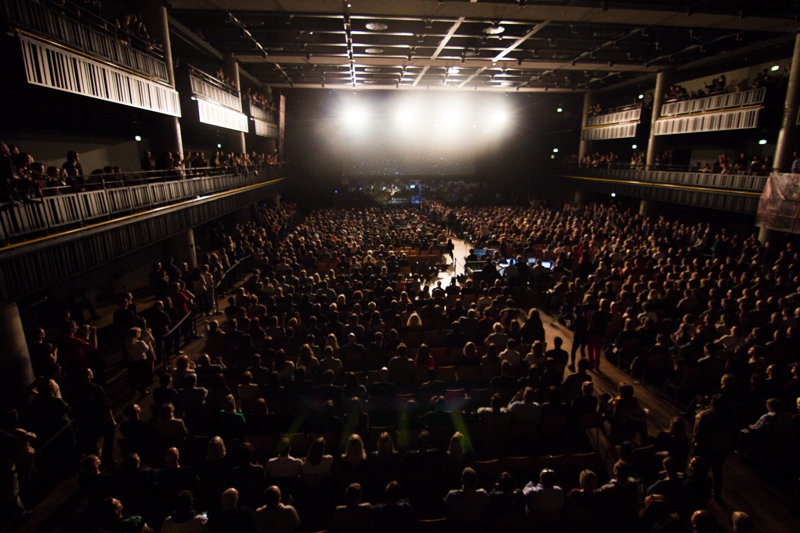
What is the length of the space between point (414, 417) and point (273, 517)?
98.0 inches

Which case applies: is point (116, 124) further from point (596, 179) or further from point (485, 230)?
point (596, 179)

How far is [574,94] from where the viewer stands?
112ft

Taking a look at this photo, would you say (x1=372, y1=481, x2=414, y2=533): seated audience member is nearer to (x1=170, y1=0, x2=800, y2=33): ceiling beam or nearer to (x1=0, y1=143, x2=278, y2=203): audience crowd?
(x1=0, y1=143, x2=278, y2=203): audience crowd

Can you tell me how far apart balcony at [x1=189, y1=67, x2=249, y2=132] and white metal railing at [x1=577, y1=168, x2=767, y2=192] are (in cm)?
2188

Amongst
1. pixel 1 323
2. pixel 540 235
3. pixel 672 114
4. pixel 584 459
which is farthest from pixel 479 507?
pixel 672 114

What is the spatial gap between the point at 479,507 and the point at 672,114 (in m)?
25.7

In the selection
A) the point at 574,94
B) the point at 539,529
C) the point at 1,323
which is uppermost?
the point at 574,94

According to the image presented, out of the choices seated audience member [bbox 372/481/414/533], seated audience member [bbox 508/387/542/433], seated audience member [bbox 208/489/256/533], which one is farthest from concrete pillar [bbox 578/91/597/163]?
seated audience member [bbox 208/489/256/533]

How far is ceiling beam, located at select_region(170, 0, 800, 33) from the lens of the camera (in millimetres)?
16047

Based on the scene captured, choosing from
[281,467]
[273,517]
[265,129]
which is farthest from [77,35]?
[265,129]

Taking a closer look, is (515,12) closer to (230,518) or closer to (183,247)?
(183,247)

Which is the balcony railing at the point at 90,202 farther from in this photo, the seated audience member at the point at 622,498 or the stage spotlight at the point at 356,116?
the stage spotlight at the point at 356,116

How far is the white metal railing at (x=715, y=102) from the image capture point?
17.1 m

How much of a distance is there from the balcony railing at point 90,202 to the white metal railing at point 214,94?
343 cm
